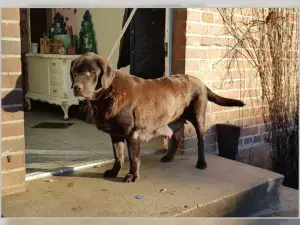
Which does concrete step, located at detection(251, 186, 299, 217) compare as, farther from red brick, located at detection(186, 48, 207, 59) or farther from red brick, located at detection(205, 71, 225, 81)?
red brick, located at detection(186, 48, 207, 59)

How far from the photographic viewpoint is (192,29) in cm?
257

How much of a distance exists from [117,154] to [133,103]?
334mm

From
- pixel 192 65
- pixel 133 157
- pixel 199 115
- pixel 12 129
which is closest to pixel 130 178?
pixel 133 157

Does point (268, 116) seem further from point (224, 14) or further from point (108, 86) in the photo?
point (108, 86)

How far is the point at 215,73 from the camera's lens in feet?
8.99

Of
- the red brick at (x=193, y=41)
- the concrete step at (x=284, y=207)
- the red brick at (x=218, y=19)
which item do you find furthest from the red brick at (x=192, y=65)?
the concrete step at (x=284, y=207)

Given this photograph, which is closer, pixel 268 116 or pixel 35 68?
pixel 268 116

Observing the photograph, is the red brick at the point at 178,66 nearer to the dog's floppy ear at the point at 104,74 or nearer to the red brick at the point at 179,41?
the red brick at the point at 179,41

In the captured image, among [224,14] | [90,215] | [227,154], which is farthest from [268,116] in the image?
[90,215]

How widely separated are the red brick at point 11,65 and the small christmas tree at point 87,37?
0.56m

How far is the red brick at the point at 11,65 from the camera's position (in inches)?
74.3

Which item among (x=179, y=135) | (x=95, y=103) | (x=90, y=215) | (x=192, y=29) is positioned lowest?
(x=90, y=215)

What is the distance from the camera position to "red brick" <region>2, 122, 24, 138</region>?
193 cm

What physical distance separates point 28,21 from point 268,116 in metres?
2.09
